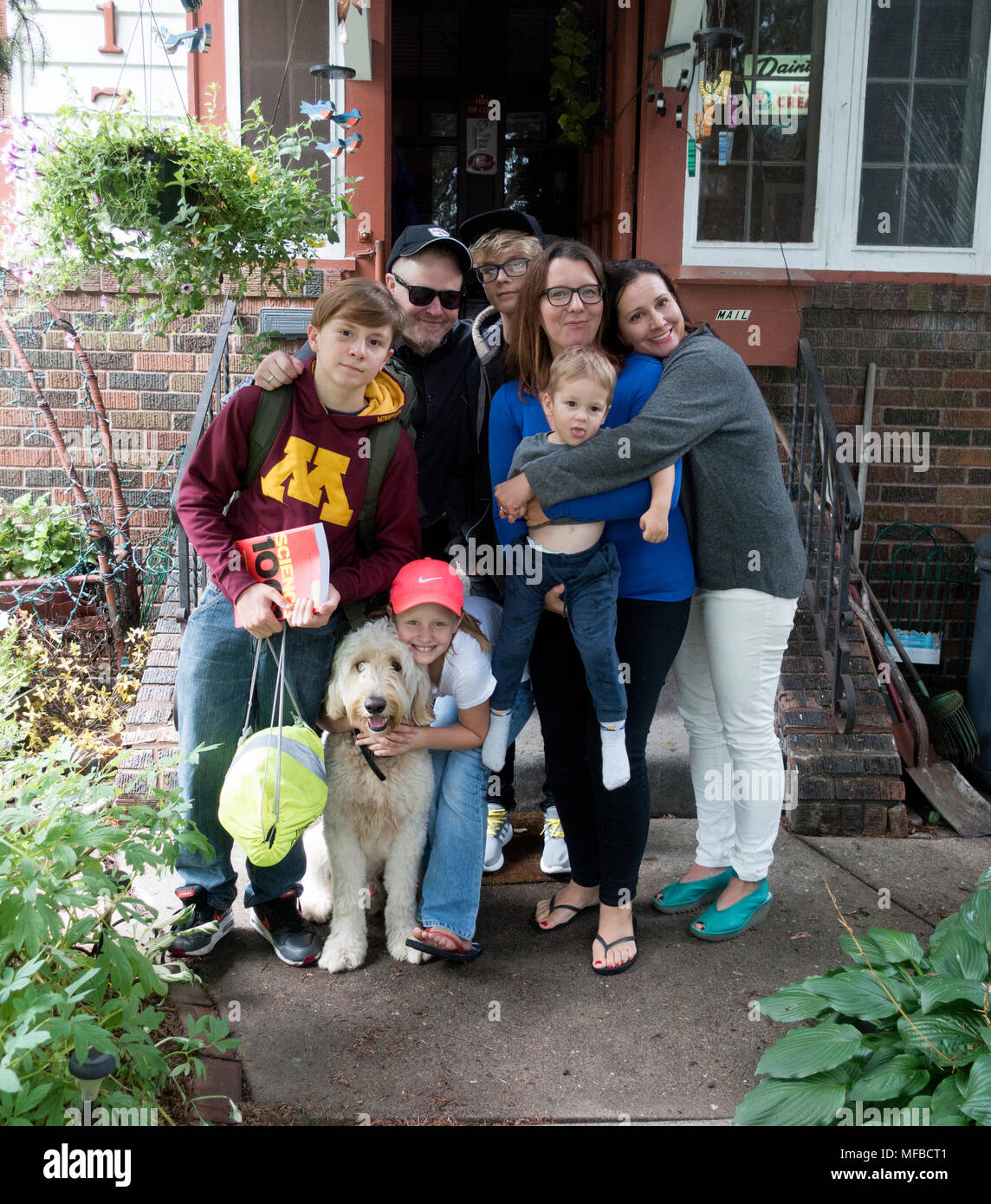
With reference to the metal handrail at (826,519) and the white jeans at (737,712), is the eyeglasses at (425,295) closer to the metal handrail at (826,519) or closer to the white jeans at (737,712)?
the white jeans at (737,712)

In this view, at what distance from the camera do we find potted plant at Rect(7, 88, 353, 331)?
141 inches

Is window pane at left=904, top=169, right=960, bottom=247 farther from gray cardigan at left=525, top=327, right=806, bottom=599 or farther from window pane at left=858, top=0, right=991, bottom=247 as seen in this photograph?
gray cardigan at left=525, top=327, right=806, bottom=599

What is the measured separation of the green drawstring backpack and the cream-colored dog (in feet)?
0.80

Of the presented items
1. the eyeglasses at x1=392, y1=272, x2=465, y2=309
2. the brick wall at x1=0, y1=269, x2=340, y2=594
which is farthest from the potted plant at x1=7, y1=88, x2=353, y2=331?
the brick wall at x1=0, y1=269, x2=340, y2=594

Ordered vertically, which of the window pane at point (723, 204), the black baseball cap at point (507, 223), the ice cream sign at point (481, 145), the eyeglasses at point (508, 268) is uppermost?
the ice cream sign at point (481, 145)

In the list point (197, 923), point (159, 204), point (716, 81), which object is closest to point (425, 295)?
point (159, 204)

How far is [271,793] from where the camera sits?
7.99 feet

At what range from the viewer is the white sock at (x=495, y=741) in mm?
2967

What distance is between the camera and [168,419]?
5555 millimetres

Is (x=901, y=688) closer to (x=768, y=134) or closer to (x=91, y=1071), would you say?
(x=768, y=134)

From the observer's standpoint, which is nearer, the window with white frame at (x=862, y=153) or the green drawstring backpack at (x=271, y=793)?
the green drawstring backpack at (x=271, y=793)

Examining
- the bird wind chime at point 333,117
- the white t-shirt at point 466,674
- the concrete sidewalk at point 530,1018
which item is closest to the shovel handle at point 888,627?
the concrete sidewalk at point 530,1018

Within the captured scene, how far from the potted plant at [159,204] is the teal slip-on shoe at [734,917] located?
2.93m

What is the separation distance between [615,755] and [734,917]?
0.74 m
